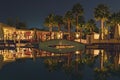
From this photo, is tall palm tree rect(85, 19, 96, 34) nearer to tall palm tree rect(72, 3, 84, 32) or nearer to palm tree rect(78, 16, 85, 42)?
palm tree rect(78, 16, 85, 42)

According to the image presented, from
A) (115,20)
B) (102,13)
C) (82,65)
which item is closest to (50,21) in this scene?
(102,13)

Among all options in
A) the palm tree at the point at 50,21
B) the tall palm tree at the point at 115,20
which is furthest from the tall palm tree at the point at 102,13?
the palm tree at the point at 50,21

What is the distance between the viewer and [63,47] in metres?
86.3

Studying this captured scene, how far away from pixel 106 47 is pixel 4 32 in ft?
118

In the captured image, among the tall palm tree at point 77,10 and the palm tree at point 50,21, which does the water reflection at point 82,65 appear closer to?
the tall palm tree at point 77,10

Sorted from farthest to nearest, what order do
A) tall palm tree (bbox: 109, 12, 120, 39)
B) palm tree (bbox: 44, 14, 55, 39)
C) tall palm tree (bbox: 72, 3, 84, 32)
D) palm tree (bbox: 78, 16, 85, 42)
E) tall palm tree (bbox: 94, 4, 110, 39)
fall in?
1. palm tree (bbox: 44, 14, 55, 39)
2. palm tree (bbox: 78, 16, 85, 42)
3. tall palm tree (bbox: 72, 3, 84, 32)
4. tall palm tree (bbox: 94, 4, 110, 39)
5. tall palm tree (bbox: 109, 12, 120, 39)

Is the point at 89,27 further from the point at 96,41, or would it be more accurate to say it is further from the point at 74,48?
the point at 74,48

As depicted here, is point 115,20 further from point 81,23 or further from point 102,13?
point 81,23

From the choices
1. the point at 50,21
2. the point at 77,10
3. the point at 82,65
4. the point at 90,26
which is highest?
the point at 77,10

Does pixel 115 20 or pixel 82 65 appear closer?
pixel 82 65

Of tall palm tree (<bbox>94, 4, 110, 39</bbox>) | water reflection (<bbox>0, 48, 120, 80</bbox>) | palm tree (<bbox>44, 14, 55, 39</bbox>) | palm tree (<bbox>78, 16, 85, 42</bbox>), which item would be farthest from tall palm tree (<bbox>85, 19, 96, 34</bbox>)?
water reflection (<bbox>0, 48, 120, 80</bbox>)

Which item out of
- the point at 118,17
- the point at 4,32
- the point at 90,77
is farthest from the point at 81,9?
the point at 90,77

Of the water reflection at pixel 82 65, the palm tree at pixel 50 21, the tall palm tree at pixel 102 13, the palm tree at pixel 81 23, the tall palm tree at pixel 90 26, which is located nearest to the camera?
the water reflection at pixel 82 65

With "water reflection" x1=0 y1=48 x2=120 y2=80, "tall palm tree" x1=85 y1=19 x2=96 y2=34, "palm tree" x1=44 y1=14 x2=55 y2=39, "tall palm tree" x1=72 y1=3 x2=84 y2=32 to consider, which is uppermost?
"tall palm tree" x1=72 y1=3 x2=84 y2=32
